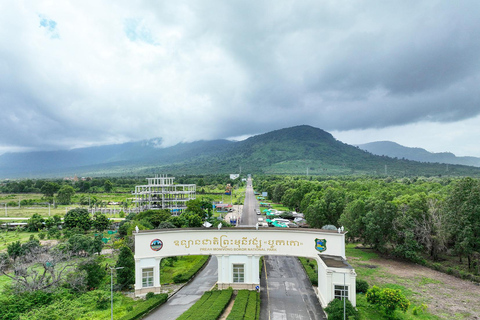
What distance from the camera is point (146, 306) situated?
23.4 m

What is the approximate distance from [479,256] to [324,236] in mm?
22191

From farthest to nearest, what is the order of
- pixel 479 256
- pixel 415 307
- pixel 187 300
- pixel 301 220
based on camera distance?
pixel 301 220 < pixel 479 256 < pixel 187 300 < pixel 415 307

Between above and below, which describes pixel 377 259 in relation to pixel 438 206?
below

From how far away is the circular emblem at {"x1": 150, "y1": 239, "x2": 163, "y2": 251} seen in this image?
90.8 ft

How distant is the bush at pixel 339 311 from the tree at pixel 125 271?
19.2m

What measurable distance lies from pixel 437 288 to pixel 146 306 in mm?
28525

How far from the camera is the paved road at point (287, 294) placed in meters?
23.4

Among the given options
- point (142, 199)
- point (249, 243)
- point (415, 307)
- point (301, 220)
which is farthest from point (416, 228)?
point (142, 199)

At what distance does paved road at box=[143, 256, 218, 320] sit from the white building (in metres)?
2.36

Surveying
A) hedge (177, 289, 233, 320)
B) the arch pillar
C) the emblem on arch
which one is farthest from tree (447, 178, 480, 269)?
hedge (177, 289, 233, 320)

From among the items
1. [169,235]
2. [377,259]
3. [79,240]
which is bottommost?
[377,259]

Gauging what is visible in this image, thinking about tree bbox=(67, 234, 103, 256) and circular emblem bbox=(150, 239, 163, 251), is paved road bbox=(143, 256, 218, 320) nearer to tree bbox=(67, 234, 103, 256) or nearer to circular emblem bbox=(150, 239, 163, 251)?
circular emblem bbox=(150, 239, 163, 251)

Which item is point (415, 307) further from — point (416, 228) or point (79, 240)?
point (79, 240)

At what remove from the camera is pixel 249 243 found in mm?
28016
